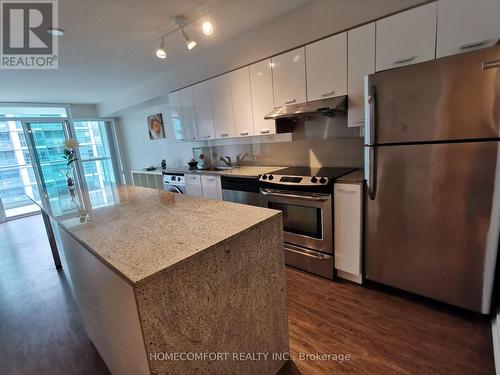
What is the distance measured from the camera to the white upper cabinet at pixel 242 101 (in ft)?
9.61

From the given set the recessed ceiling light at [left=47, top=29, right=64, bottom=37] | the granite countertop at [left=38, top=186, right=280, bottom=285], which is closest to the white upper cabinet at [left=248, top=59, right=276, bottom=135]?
the granite countertop at [left=38, top=186, right=280, bottom=285]

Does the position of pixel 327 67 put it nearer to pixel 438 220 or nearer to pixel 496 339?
pixel 438 220

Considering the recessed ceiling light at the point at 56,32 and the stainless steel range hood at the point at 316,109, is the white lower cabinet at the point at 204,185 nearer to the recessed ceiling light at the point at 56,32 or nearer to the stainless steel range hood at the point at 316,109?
the stainless steel range hood at the point at 316,109

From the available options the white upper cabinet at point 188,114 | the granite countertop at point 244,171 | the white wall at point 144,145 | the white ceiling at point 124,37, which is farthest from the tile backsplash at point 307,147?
the white wall at point 144,145

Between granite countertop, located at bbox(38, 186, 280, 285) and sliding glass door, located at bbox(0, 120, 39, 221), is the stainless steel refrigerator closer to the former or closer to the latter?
granite countertop, located at bbox(38, 186, 280, 285)

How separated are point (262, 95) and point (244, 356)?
8.08 feet

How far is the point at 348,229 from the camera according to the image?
2.12 m

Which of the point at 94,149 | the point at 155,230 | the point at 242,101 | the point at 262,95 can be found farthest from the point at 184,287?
the point at 94,149

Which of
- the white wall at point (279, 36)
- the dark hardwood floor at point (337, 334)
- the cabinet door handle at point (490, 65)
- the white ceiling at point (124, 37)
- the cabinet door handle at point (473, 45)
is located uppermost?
the white ceiling at point (124, 37)

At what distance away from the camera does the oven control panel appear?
2.15m

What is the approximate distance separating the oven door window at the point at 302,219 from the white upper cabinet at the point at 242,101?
1.08 meters

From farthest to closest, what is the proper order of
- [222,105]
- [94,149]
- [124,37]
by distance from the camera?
[94,149] → [222,105] → [124,37]

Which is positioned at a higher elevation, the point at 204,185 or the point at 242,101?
the point at 242,101

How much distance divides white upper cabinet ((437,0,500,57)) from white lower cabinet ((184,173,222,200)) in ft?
8.14
